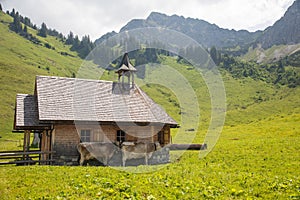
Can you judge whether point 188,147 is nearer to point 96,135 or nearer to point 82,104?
point 96,135

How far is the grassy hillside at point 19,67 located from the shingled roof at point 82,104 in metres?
44.2

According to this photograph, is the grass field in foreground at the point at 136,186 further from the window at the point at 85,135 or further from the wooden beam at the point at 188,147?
the wooden beam at the point at 188,147

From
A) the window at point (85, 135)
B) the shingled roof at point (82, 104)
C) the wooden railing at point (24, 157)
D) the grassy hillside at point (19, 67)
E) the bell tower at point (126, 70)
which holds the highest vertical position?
the grassy hillside at point (19, 67)

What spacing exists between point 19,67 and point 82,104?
11181cm

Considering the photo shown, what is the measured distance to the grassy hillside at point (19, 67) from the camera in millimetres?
85156

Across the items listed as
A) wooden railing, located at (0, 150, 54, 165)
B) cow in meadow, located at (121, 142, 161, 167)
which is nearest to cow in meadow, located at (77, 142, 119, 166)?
cow in meadow, located at (121, 142, 161, 167)

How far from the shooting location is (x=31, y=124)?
25.5m

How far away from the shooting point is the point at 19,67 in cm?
12656

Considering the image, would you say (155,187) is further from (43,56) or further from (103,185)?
(43,56)

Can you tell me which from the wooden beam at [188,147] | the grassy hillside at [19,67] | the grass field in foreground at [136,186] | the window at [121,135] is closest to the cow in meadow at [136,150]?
the window at [121,135]

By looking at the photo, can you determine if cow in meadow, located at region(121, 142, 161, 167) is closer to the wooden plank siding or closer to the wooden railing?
the wooden plank siding

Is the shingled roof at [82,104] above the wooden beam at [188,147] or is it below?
above

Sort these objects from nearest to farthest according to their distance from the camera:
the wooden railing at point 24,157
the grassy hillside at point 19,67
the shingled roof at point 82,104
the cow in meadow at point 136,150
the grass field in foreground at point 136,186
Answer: the grass field in foreground at point 136,186
the wooden railing at point 24,157
the cow in meadow at point 136,150
the shingled roof at point 82,104
the grassy hillside at point 19,67

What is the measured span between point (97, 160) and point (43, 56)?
17215 cm
